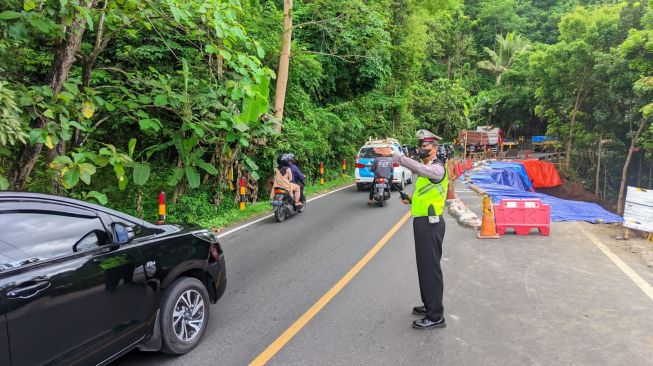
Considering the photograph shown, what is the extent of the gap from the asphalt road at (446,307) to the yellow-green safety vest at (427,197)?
123 cm

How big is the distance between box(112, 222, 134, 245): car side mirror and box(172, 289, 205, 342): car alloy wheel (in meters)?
0.79

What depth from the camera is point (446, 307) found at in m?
5.37

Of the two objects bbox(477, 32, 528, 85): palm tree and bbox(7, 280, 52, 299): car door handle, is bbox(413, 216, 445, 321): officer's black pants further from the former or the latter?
bbox(477, 32, 528, 85): palm tree

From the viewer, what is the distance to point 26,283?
293 centimetres

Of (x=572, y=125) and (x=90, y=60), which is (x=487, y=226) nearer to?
(x=90, y=60)

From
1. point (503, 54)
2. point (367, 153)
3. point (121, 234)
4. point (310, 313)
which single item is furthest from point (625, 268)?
point (503, 54)

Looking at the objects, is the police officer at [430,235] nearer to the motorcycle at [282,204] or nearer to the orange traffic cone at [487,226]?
the orange traffic cone at [487,226]

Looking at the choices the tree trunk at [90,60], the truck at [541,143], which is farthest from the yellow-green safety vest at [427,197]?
the truck at [541,143]

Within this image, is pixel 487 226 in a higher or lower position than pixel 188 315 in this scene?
lower

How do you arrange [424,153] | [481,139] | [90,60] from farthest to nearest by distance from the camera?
[481,139] → [90,60] → [424,153]

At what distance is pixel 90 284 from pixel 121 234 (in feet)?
1.56

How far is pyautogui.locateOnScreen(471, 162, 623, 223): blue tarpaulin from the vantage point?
37.3ft

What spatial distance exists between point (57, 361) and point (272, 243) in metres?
5.84

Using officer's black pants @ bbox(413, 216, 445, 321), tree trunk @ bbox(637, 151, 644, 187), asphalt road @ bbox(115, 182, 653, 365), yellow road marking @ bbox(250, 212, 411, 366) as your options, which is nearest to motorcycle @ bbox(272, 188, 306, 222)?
asphalt road @ bbox(115, 182, 653, 365)
